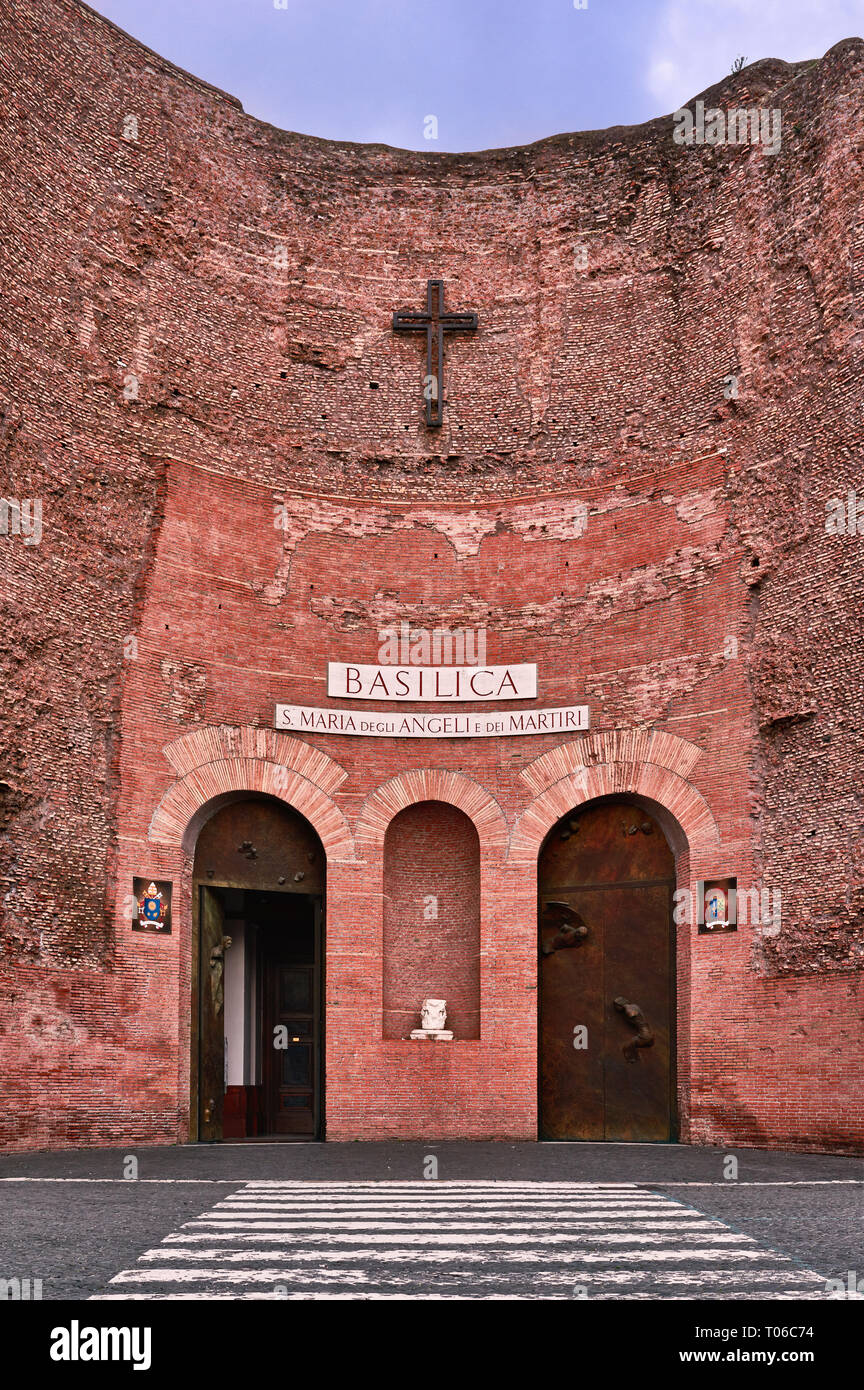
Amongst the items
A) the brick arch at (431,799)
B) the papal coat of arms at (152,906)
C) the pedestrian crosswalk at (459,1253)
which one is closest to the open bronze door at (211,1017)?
the papal coat of arms at (152,906)

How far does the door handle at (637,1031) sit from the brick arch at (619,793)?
2.04m

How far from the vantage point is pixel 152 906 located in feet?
53.0

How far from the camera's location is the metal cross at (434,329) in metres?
19.0

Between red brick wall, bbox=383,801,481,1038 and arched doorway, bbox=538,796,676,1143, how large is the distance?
0.93 m

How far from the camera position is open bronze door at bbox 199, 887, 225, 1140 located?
1678cm

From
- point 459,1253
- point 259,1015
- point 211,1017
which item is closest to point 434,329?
point 211,1017

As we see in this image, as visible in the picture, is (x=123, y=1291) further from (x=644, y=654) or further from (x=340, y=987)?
(x=644, y=654)

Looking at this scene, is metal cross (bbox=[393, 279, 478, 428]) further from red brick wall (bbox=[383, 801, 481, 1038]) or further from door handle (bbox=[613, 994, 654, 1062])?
door handle (bbox=[613, 994, 654, 1062])

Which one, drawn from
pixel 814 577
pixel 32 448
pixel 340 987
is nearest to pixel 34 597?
pixel 32 448

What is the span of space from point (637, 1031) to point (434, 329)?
9776 mm

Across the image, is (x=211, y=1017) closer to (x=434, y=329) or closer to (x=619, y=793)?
(x=619, y=793)

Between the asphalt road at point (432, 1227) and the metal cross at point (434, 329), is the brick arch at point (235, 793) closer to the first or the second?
the asphalt road at point (432, 1227)

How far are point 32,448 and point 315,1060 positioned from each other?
8310 millimetres

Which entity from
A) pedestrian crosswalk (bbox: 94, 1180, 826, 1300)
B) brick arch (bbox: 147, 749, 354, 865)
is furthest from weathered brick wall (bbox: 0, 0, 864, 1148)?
pedestrian crosswalk (bbox: 94, 1180, 826, 1300)
